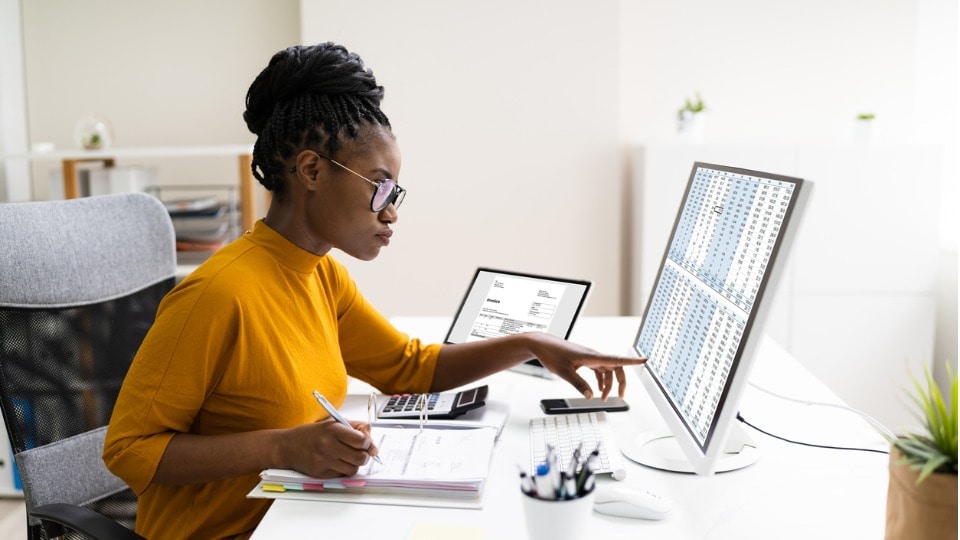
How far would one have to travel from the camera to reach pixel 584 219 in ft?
10.6

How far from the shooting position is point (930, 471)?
2.65 ft

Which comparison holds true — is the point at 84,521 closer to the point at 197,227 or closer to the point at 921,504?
the point at 921,504

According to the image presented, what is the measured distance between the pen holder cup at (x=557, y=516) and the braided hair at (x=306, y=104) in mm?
653

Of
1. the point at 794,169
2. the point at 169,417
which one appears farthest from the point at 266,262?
the point at 794,169

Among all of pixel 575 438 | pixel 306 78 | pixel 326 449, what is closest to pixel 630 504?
pixel 575 438

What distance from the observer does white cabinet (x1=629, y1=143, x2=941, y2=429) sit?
3035mm

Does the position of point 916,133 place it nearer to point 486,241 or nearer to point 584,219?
point 584,219

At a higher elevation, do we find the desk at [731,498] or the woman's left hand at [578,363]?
the woman's left hand at [578,363]

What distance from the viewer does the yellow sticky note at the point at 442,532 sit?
3.35ft

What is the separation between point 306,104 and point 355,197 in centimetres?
16

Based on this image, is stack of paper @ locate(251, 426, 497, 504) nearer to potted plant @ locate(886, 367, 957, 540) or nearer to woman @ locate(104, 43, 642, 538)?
woman @ locate(104, 43, 642, 538)

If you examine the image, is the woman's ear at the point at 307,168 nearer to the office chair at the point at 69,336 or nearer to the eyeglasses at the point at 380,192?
the eyeglasses at the point at 380,192

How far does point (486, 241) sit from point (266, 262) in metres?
1.98

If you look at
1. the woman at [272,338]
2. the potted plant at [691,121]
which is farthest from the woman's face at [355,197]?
the potted plant at [691,121]
